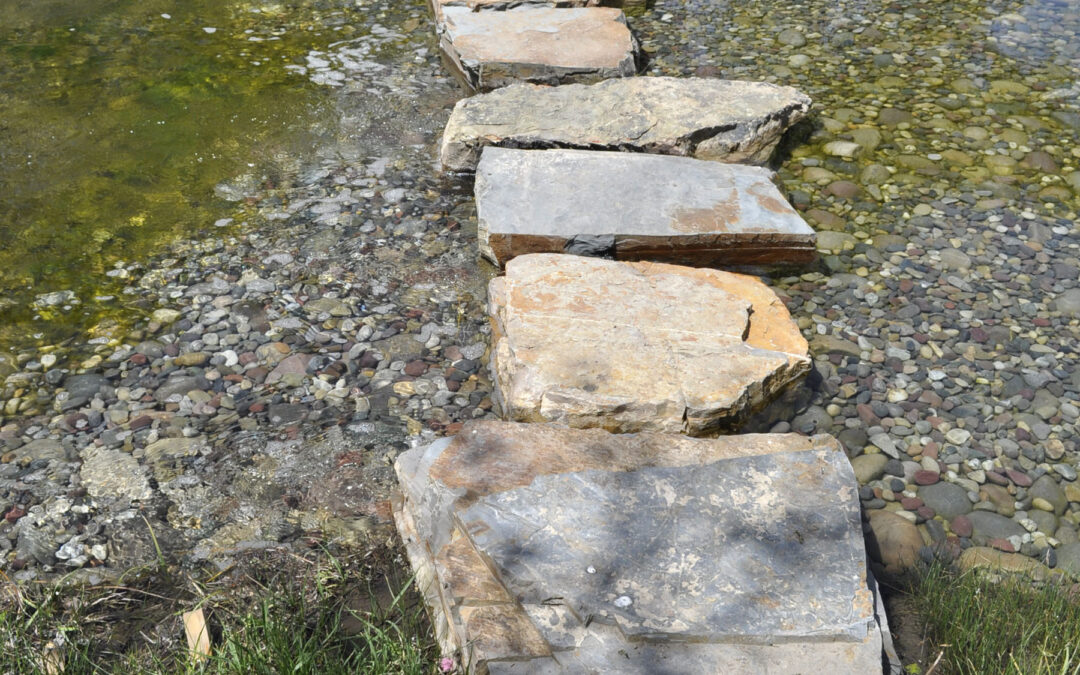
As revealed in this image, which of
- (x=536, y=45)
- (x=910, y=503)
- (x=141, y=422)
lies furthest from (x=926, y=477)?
(x=536, y=45)

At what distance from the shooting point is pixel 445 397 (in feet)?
9.14

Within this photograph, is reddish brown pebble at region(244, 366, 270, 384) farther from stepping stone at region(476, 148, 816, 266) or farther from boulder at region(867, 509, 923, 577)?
boulder at region(867, 509, 923, 577)

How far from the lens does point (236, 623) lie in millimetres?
2068

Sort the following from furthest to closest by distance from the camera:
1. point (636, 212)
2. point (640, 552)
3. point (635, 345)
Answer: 1. point (636, 212)
2. point (635, 345)
3. point (640, 552)

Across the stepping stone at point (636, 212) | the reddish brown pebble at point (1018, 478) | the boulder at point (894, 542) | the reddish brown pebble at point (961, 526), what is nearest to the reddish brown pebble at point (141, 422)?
the stepping stone at point (636, 212)

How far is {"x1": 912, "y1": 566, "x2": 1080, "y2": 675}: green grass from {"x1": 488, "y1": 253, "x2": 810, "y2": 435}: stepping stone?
2.19 feet

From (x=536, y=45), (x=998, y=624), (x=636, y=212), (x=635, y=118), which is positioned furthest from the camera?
(x=536, y=45)

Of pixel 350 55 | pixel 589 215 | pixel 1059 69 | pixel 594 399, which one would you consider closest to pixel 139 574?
pixel 594 399

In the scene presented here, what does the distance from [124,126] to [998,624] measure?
12.6ft

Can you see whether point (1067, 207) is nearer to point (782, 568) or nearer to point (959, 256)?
point (959, 256)

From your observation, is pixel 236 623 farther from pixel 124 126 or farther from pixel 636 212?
pixel 124 126

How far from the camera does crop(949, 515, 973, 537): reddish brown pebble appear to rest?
2395 mm

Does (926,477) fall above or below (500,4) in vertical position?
below

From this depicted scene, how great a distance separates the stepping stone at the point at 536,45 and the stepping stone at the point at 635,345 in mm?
1753
